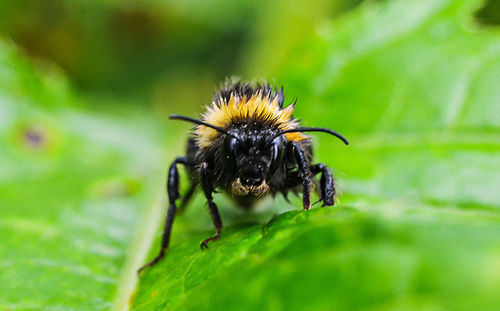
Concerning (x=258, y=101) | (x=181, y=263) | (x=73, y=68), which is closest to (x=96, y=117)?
(x=73, y=68)

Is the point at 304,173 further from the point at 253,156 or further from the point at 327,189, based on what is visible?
the point at 253,156

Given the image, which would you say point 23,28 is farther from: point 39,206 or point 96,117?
point 39,206

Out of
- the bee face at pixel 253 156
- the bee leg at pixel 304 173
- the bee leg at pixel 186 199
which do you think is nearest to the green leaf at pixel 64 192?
the bee leg at pixel 186 199

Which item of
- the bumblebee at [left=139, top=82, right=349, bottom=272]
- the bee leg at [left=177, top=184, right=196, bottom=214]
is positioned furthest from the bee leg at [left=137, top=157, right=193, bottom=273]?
the bee leg at [left=177, top=184, right=196, bottom=214]

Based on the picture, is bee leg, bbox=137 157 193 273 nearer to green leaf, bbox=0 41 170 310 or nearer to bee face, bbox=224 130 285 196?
green leaf, bbox=0 41 170 310

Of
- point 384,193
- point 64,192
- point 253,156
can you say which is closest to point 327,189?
point 253,156
